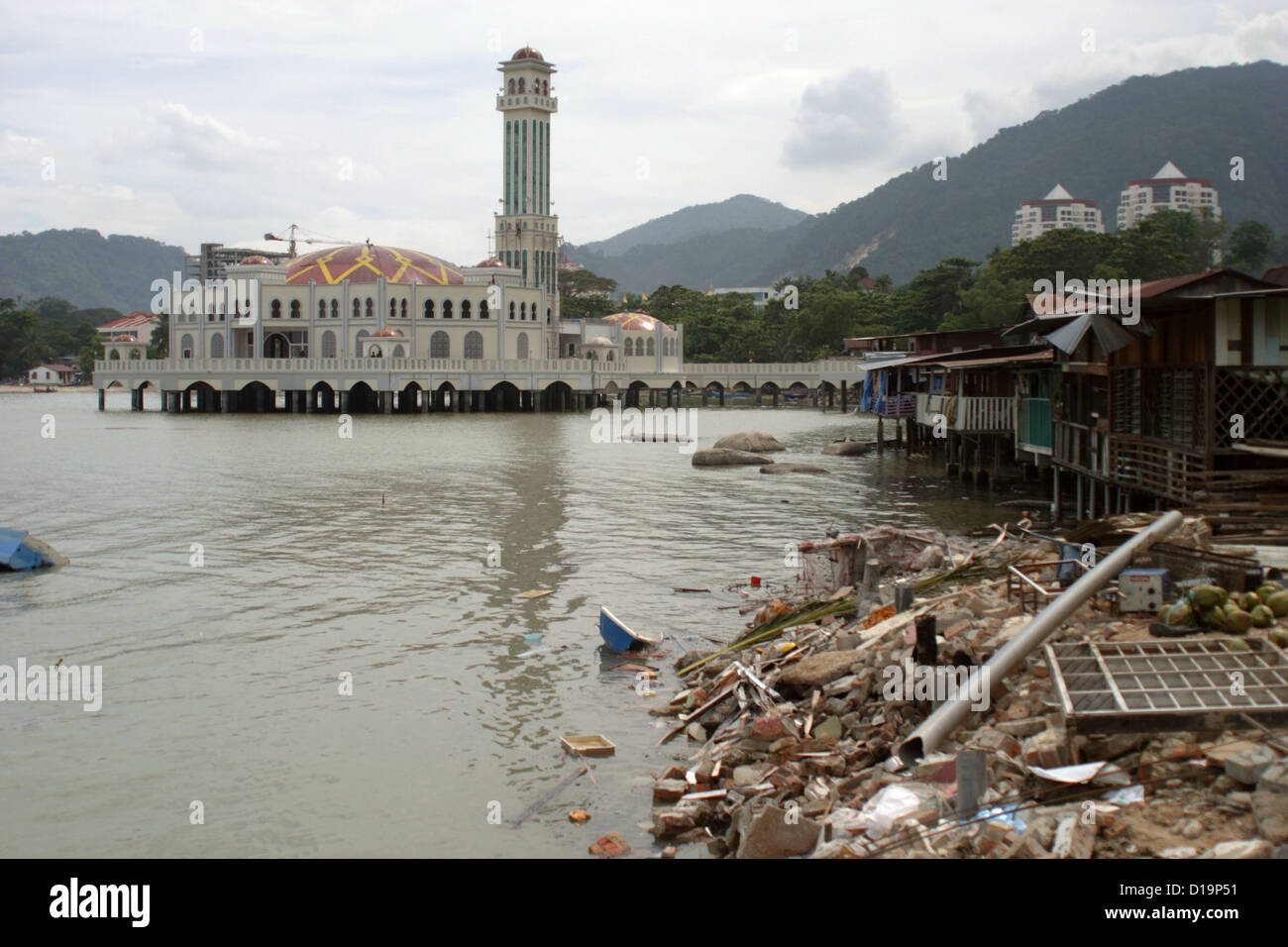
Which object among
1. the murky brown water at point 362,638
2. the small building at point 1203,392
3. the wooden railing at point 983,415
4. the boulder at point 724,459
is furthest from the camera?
the boulder at point 724,459

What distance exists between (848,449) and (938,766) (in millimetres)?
38598

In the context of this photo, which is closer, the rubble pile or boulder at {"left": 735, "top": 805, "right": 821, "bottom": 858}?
the rubble pile

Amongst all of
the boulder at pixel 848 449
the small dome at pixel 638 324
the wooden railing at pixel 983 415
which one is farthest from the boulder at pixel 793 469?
the small dome at pixel 638 324

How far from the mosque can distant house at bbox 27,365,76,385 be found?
45206 mm

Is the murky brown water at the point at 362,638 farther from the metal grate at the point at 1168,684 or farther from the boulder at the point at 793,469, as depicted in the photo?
the metal grate at the point at 1168,684

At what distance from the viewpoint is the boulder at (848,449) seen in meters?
46.6

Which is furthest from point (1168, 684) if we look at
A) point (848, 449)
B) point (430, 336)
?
point (430, 336)

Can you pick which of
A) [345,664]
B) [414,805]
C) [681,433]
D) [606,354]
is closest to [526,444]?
[681,433]

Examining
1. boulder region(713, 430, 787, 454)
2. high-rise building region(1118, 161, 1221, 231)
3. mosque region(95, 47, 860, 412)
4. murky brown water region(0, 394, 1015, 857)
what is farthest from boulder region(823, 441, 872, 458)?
high-rise building region(1118, 161, 1221, 231)

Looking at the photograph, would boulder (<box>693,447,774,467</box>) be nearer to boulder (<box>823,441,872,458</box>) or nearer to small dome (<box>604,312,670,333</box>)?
boulder (<box>823,441,872,458</box>)

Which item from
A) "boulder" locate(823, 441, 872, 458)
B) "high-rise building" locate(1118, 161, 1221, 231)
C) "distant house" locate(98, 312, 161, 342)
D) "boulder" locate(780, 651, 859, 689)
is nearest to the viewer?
"boulder" locate(780, 651, 859, 689)

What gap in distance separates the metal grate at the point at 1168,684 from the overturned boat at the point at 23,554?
18653 mm

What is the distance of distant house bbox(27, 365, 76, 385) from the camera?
14838 cm

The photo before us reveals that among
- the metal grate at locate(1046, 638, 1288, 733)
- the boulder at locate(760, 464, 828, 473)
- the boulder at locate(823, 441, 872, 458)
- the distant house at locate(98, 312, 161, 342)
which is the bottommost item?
the metal grate at locate(1046, 638, 1288, 733)
